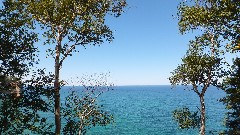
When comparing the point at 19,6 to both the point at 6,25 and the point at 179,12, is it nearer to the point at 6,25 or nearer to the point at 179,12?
the point at 6,25

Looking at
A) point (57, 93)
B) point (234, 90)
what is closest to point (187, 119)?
point (234, 90)

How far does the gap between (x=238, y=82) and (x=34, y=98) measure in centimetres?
2311

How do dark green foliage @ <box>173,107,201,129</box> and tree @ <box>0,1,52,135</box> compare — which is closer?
tree @ <box>0,1,52,135</box>

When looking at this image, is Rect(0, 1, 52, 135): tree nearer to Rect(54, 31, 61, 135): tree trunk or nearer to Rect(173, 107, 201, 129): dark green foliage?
Rect(54, 31, 61, 135): tree trunk

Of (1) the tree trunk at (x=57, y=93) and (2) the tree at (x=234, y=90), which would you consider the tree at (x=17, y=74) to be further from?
(2) the tree at (x=234, y=90)

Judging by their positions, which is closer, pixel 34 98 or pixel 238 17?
pixel 34 98

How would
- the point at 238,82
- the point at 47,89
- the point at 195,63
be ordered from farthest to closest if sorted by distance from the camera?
1. the point at 195,63
2. the point at 238,82
3. the point at 47,89

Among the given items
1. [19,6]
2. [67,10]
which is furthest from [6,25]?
[67,10]

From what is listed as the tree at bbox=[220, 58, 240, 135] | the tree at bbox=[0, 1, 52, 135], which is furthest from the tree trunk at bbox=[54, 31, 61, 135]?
the tree at bbox=[220, 58, 240, 135]

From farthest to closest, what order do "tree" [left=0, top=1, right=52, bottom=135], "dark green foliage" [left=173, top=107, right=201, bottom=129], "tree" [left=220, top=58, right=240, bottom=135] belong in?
1. "dark green foliage" [left=173, top=107, right=201, bottom=129]
2. "tree" [left=220, top=58, right=240, bottom=135]
3. "tree" [left=0, top=1, right=52, bottom=135]

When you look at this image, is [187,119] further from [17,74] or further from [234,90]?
[17,74]

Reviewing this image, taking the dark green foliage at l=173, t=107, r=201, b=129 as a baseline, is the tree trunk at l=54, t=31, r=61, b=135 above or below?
above

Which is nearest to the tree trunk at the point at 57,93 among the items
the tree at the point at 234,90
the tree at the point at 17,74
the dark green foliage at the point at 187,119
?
the tree at the point at 17,74

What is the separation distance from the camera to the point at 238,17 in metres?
22.1
